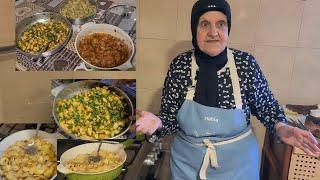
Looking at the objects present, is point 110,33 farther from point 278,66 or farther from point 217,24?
point 278,66

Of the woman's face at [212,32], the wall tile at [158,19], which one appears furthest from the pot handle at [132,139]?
the wall tile at [158,19]

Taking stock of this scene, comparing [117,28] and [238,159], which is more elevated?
[117,28]

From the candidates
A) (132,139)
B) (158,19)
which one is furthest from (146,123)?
(158,19)

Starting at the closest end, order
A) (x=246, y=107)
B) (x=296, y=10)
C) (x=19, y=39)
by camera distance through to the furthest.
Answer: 1. (x=19, y=39)
2. (x=246, y=107)
3. (x=296, y=10)

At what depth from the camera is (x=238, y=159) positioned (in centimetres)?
126

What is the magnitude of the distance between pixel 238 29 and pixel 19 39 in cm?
89

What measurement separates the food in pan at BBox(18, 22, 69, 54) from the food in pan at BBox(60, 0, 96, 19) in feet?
0.13

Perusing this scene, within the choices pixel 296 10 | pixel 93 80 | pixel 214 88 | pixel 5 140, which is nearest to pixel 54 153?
pixel 5 140

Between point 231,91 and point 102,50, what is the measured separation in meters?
0.45

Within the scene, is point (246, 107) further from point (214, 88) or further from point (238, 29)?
point (238, 29)

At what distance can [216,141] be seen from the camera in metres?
1.24

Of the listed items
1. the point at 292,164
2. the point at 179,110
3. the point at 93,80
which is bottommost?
the point at 292,164

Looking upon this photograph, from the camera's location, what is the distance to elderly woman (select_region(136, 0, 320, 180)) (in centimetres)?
118

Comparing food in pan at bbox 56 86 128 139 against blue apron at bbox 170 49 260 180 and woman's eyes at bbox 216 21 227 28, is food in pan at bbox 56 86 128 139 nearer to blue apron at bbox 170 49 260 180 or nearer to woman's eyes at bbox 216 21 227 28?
blue apron at bbox 170 49 260 180
